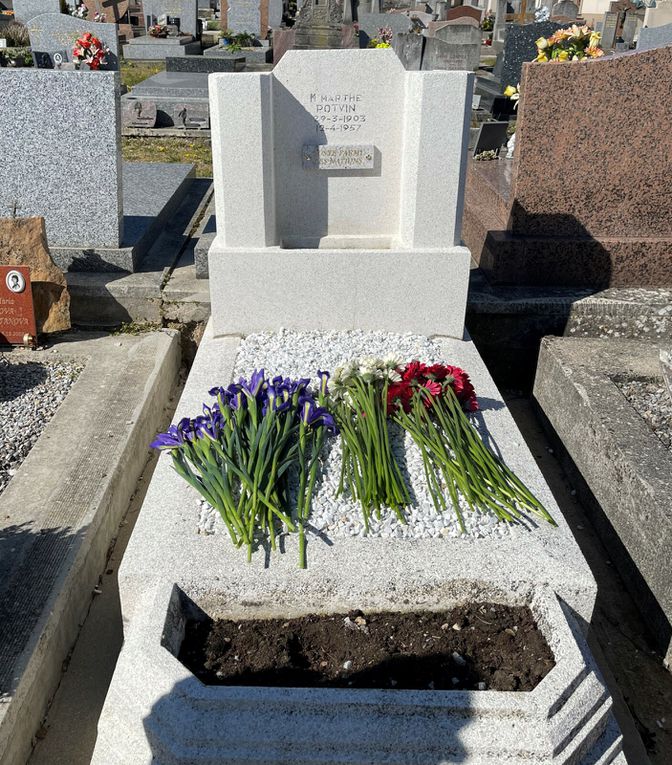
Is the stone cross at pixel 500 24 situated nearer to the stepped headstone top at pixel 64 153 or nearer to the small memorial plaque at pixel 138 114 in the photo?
the small memorial plaque at pixel 138 114

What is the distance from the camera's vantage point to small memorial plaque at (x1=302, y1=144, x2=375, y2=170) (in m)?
4.15

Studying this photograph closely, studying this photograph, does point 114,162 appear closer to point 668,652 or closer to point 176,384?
point 176,384

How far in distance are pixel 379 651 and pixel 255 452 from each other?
85 cm

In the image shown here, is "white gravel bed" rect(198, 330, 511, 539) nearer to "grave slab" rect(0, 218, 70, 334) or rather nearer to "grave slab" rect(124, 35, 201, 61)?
"grave slab" rect(0, 218, 70, 334)

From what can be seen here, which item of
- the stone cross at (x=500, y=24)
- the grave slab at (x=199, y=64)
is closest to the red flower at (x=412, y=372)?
the grave slab at (x=199, y=64)

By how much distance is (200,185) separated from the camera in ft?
23.9

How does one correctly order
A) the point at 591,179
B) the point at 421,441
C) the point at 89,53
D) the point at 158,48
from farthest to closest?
the point at 158,48
the point at 89,53
the point at 591,179
the point at 421,441

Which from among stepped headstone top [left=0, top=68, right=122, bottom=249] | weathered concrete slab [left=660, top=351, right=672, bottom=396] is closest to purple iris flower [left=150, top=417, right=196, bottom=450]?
weathered concrete slab [left=660, top=351, right=672, bottom=396]

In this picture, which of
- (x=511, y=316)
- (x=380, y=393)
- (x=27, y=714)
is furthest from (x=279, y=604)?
(x=511, y=316)

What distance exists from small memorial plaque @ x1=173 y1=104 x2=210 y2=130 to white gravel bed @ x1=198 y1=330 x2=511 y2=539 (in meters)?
7.49

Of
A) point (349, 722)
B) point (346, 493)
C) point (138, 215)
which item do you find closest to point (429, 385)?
point (346, 493)

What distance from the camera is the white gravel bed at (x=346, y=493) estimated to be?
2611mm

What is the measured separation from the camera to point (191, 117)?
10602 millimetres

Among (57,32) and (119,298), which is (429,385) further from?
(57,32)
